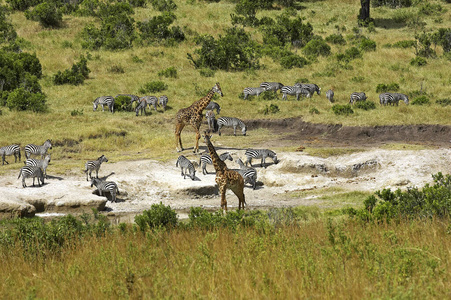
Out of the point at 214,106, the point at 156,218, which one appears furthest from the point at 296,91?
the point at 156,218

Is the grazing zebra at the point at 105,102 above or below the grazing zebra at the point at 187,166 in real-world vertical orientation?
above

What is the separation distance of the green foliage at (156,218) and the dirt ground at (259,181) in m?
4.60

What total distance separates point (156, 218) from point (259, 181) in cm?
927

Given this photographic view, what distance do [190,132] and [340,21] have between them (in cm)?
2728

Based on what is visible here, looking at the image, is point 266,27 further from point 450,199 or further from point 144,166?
point 450,199

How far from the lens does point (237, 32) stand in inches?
1587

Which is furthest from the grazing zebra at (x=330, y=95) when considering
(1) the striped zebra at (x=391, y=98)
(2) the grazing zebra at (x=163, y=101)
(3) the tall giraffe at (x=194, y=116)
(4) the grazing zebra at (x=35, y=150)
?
(4) the grazing zebra at (x=35, y=150)

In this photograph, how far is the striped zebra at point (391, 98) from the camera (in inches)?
1042

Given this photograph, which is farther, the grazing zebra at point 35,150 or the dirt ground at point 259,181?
the grazing zebra at point 35,150

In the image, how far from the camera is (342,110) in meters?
25.4

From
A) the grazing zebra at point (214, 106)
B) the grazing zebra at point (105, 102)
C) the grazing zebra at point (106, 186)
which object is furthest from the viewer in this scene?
the grazing zebra at point (214, 106)

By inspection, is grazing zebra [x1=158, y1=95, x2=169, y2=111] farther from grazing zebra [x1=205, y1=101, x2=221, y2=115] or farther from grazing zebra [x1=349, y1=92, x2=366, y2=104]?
grazing zebra [x1=349, y1=92, x2=366, y2=104]

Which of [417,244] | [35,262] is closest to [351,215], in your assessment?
[417,244]

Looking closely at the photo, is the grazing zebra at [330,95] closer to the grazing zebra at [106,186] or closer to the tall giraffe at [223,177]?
the grazing zebra at [106,186]
